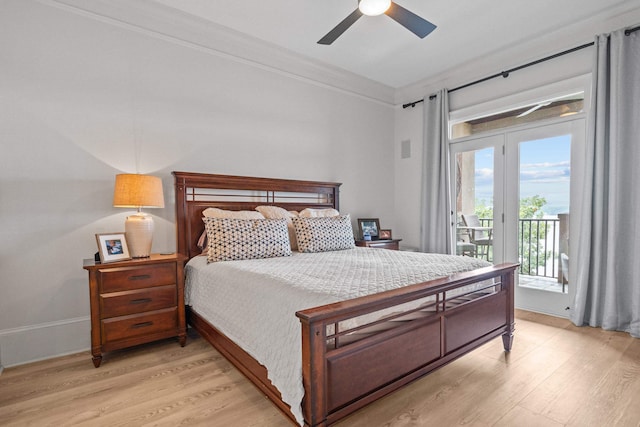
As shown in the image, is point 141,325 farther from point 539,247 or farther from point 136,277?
point 539,247

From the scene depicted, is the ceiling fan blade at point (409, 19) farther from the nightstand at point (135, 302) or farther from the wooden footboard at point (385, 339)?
the nightstand at point (135, 302)

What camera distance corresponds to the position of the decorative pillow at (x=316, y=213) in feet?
11.6

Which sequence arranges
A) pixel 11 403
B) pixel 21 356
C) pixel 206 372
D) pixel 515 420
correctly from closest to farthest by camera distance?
pixel 515 420 → pixel 11 403 → pixel 206 372 → pixel 21 356

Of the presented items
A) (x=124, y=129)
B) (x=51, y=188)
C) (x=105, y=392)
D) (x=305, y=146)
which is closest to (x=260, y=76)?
(x=305, y=146)

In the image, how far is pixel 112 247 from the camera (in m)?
2.48

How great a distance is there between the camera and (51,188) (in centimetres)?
Answer: 253

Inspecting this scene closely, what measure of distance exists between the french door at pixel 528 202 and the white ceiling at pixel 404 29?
37.6 inches

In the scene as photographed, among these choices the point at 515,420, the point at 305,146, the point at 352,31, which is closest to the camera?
the point at 515,420

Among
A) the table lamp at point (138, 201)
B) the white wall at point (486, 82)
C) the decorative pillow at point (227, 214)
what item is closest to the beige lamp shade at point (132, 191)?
the table lamp at point (138, 201)

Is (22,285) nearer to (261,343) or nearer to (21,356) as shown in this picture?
(21,356)

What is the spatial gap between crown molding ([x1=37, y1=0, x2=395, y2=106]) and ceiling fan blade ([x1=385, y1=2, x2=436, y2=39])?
1.62 meters

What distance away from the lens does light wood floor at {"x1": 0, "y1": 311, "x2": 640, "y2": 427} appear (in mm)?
1704

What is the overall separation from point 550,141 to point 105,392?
4370 millimetres

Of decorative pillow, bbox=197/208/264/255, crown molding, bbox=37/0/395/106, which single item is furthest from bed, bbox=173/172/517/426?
crown molding, bbox=37/0/395/106
